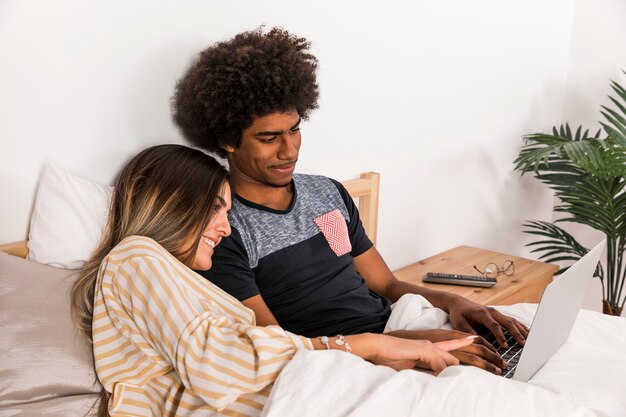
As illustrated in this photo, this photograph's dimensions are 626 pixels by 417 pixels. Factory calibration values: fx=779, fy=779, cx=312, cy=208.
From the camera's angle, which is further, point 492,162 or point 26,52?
point 492,162

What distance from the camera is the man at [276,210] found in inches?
66.1

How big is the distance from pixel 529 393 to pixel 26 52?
109 centimetres

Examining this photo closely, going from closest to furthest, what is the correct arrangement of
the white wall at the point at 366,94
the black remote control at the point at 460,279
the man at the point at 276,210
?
the white wall at the point at 366,94, the man at the point at 276,210, the black remote control at the point at 460,279

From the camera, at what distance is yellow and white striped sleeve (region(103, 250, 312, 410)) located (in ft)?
4.06

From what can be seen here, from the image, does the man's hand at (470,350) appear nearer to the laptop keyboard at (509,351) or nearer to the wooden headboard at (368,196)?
the laptop keyboard at (509,351)

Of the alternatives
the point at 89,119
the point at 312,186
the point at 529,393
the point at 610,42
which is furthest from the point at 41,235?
the point at 610,42

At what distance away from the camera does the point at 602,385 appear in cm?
142

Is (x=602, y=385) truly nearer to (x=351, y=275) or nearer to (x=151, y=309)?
(x=351, y=275)

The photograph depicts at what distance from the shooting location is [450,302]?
188 cm

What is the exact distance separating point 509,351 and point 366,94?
957 millimetres

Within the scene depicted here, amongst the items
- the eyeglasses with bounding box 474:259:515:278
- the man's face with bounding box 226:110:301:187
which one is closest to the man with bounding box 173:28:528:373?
the man's face with bounding box 226:110:301:187

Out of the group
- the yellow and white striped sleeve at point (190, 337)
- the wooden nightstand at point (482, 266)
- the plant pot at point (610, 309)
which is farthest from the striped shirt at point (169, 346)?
the plant pot at point (610, 309)

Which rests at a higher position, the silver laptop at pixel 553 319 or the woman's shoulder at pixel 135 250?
the woman's shoulder at pixel 135 250

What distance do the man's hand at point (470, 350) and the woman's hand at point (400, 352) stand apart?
7 cm
